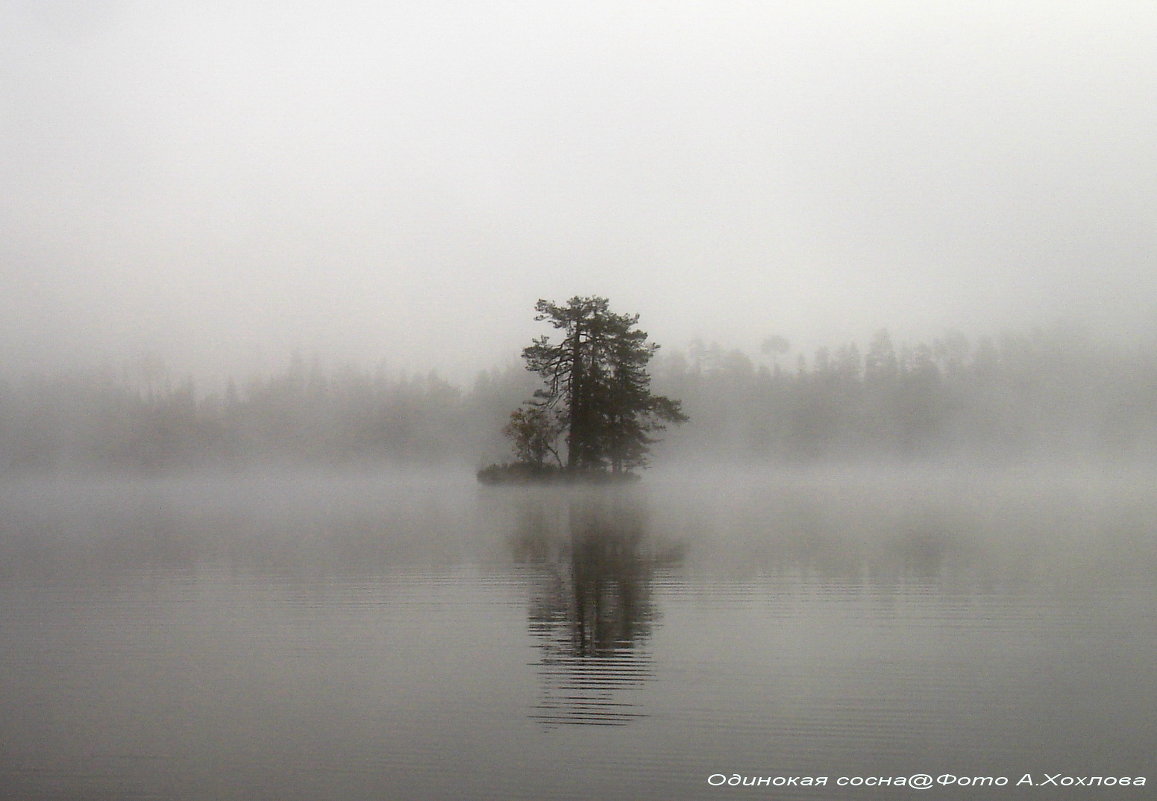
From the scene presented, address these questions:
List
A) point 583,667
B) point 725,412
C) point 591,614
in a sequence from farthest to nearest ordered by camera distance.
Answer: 1. point 725,412
2. point 591,614
3. point 583,667

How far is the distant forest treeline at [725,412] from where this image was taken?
70.3m

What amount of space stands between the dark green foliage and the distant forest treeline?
26.4 metres

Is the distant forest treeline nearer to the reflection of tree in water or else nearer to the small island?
the small island

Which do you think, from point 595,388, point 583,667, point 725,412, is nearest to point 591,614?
point 583,667

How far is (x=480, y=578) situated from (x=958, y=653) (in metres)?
6.89

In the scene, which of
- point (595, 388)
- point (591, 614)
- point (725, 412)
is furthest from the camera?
point (725, 412)

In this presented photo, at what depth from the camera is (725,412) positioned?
76.2m

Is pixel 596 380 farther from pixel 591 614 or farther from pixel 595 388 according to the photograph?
pixel 591 614

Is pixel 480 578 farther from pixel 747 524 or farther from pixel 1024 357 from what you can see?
pixel 1024 357

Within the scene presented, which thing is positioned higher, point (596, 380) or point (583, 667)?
point (596, 380)

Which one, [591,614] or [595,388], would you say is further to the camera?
[595,388]

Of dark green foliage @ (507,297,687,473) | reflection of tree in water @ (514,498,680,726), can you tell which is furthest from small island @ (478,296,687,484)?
reflection of tree in water @ (514,498,680,726)

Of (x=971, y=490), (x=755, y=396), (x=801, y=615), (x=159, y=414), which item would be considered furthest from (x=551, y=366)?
(x=159, y=414)

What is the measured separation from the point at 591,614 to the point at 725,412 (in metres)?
67.6
